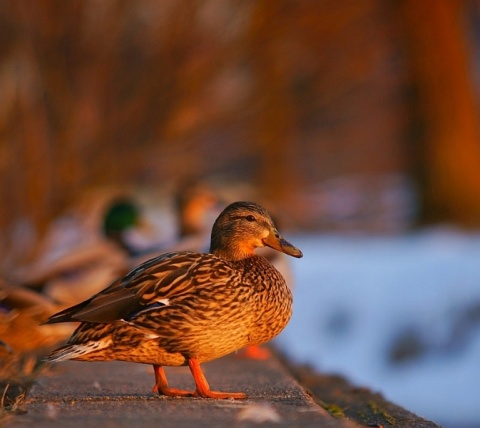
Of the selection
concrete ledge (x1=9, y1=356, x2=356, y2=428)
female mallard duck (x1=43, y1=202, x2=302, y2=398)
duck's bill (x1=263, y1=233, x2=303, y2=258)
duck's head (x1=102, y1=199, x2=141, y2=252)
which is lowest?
concrete ledge (x1=9, y1=356, x2=356, y2=428)

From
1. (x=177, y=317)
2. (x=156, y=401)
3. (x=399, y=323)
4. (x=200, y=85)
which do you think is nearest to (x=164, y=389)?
(x=156, y=401)

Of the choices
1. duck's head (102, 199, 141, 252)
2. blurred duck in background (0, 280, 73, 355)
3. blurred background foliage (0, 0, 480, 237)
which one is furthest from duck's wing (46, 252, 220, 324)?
blurred background foliage (0, 0, 480, 237)

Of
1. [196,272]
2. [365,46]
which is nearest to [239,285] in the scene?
[196,272]

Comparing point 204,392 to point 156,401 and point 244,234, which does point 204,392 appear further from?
point 244,234

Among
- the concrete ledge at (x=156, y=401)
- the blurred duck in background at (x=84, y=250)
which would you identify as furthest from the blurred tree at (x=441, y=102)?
the concrete ledge at (x=156, y=401)

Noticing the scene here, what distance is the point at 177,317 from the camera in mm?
4320

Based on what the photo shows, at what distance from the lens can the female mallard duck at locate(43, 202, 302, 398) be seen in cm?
432

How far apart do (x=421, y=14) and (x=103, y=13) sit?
19.4ft

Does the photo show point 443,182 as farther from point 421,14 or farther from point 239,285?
point 239,285

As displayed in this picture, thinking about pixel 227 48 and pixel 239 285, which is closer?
pixel 239 285

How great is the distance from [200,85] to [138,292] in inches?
260

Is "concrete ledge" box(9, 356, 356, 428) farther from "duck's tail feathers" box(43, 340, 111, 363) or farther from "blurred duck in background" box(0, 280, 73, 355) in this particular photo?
"blurred duck in background" box(0, 280, 73, 355)

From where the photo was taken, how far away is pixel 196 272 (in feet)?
14.6

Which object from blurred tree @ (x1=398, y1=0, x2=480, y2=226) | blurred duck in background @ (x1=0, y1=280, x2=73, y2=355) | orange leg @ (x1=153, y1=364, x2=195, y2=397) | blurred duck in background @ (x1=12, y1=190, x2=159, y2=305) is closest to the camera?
orange leg @ (x1=153, y1=364, x2=195, y2=397)
